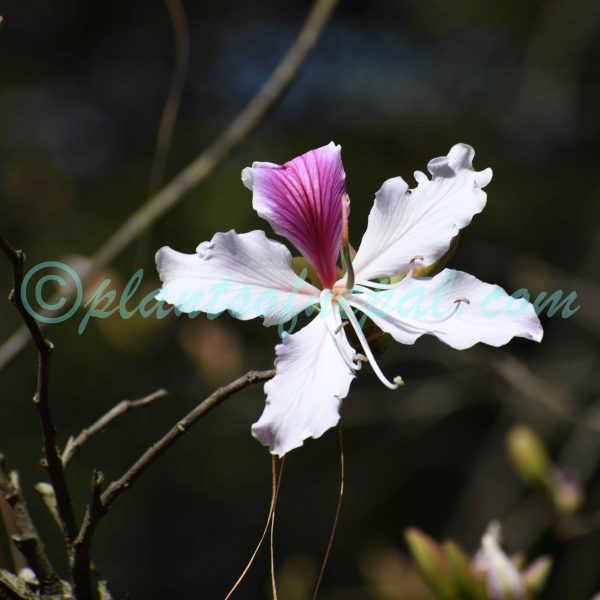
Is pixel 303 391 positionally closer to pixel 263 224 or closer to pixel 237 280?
pixel 237 280

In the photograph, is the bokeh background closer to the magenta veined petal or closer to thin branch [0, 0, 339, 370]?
thin branch [0, 0, 339, 370]

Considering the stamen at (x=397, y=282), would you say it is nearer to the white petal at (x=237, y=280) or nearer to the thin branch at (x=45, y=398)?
the white petal at (x=237, y=280)

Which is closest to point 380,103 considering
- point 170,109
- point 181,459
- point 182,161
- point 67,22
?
point 182,161

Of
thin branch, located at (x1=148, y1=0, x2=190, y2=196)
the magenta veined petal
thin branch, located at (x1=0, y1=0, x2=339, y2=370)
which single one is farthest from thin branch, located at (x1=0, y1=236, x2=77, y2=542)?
thin branch, located at (x1=0, y1=0, x2=339, y2=370)

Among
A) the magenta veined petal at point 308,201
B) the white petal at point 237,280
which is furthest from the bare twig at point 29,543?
the magenta veined petal at point 308,201

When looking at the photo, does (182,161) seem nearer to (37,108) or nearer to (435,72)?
(37,108)

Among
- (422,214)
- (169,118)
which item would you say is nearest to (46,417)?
(422,214)

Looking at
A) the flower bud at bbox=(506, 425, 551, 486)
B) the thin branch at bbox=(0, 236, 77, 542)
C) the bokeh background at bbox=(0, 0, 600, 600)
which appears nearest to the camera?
the thin branch at bbox=(0, 236, 77, 542)
